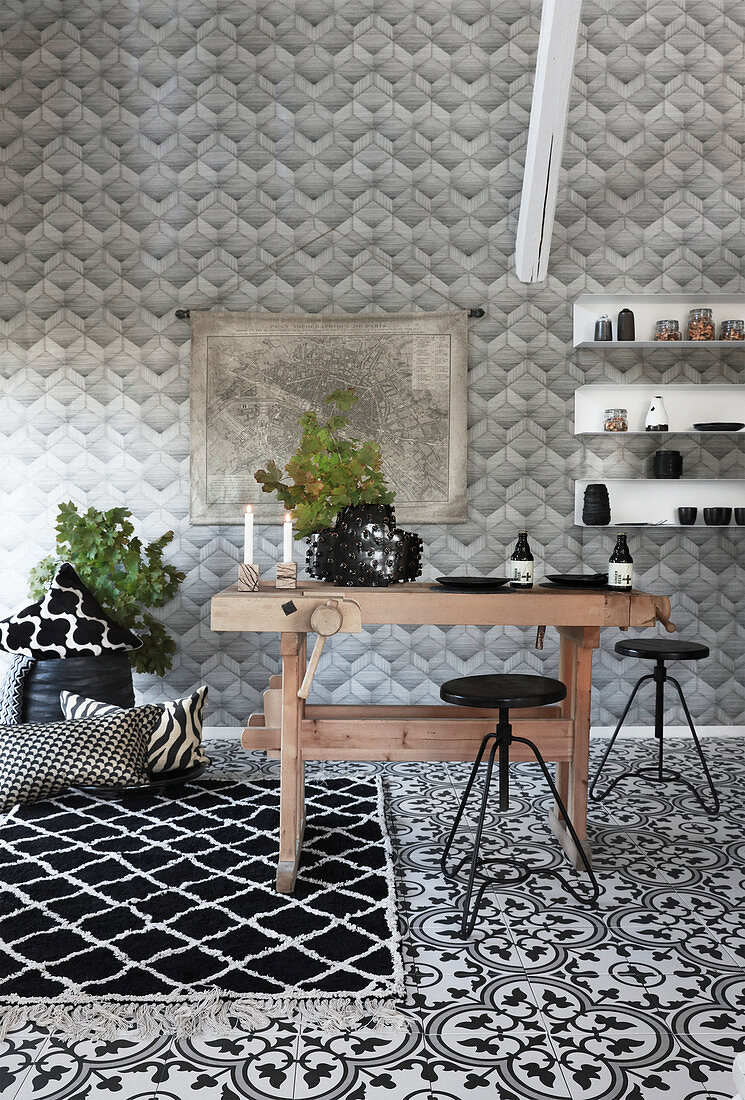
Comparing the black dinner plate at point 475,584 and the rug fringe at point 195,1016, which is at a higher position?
the black dinner plate at point 475,584

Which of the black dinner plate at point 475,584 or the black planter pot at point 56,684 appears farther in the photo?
the black planter pot at point 56,684

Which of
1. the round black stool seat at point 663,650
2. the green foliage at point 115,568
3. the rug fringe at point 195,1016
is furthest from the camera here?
the green foliage at point 115,568

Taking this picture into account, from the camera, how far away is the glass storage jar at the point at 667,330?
431 centimetres

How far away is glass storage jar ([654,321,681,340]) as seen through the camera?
170 inches

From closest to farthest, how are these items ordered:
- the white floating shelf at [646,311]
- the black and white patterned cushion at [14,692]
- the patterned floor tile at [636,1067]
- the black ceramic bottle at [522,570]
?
the patterned floor tile at [636,1067], the black ceramic bottle at [522,570], the black and white patterned cushion at [14,692], the white floating shelf at [646,311]

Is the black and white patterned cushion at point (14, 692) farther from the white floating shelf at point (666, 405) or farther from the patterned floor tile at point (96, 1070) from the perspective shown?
the white floating shelf at point (666, 405)

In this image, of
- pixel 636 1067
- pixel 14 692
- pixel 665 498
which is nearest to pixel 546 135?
pixel 665 498

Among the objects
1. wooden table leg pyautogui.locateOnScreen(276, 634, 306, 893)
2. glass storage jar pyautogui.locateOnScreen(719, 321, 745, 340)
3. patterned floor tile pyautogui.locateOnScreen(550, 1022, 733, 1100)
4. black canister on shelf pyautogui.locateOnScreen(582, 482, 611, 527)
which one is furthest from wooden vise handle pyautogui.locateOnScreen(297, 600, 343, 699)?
glass storage jar pyautogui.locateOnScreen(719, 321, 745, 340)

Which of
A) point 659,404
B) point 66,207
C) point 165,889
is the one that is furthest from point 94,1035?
point 66,207

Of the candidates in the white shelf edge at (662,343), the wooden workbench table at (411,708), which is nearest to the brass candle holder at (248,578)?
the wooden workbench table at (411,708)

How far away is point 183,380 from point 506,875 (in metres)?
3.02

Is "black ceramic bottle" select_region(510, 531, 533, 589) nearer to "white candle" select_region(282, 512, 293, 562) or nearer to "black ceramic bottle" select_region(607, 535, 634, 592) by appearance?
"black ceramic bottle" select_region(607, 535, 634, 592)

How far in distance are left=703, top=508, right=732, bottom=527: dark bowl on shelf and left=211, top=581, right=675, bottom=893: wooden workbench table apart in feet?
5.84

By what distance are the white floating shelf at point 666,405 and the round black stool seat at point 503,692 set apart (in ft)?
7.31
